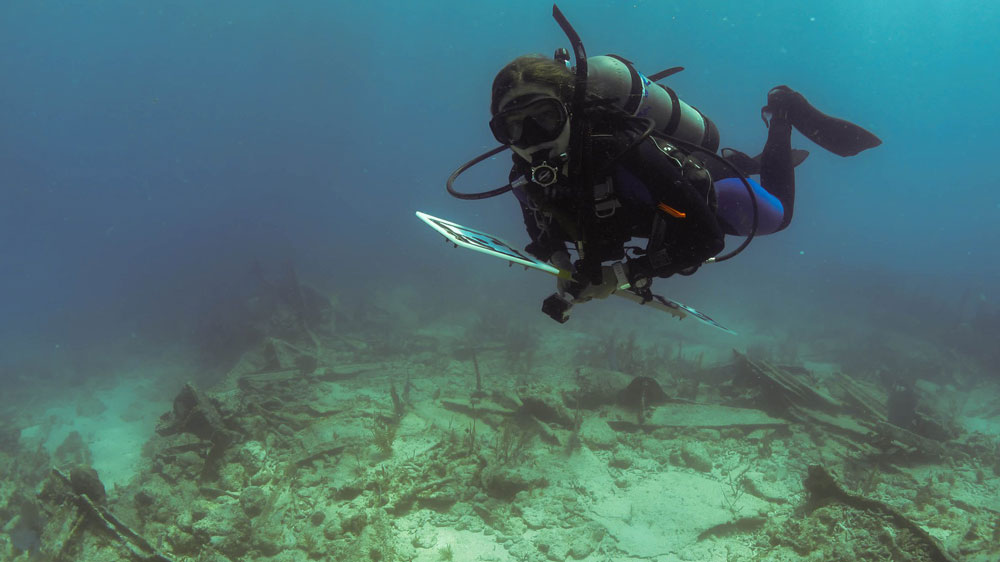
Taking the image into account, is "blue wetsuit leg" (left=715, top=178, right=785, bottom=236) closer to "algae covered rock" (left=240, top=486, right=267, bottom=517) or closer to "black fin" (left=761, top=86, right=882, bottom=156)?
"black fin" (left=761, top=86, right=882, bottom=156)

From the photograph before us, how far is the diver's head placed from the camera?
9.16 feet

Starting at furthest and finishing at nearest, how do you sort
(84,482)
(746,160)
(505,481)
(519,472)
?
1. (519,472)
2. (505,481)
3. (84,482)
4. (746,160)

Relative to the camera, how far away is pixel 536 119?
111 inches

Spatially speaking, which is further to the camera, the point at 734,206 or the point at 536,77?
the point at 734,206

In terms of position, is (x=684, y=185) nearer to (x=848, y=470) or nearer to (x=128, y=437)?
(x=848, y=470)

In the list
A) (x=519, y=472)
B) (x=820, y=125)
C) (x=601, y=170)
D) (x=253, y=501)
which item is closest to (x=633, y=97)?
(x=601, y=170)

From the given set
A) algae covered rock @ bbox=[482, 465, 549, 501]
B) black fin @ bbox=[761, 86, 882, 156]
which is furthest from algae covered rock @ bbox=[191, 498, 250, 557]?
black fin @ bbox=[761, 86, 882, 156]

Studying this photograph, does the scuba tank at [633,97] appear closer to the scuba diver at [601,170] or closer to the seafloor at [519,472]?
the scuba diver at [601,170]

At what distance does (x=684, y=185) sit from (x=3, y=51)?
157 metres

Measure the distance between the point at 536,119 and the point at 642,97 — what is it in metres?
1.22

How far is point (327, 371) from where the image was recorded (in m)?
11.4

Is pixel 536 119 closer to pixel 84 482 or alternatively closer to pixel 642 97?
pixel 642 97

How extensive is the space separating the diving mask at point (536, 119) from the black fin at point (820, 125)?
4325 millimetres

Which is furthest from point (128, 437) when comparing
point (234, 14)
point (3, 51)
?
point (3, 51)
